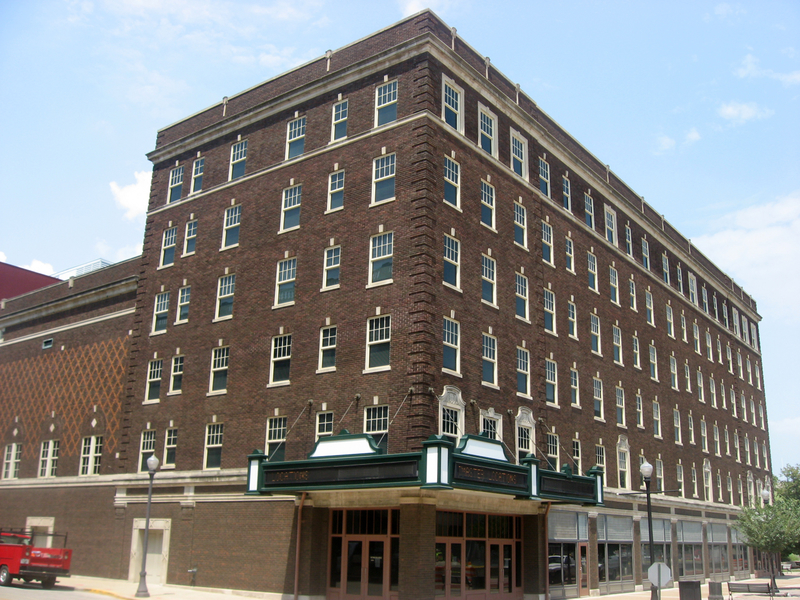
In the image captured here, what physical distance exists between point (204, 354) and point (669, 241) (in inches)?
1355

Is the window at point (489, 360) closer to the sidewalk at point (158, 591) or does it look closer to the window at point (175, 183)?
the sidewalk at point (158, 591)

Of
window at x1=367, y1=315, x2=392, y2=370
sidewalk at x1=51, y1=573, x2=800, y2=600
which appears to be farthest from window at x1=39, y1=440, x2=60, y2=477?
window at x1=367, y1=315, x2=392, y2=370

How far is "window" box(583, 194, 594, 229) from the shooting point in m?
43.2

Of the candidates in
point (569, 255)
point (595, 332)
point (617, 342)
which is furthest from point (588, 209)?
point (617, 342)

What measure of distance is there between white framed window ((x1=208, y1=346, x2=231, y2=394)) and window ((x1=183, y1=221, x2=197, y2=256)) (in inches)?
239

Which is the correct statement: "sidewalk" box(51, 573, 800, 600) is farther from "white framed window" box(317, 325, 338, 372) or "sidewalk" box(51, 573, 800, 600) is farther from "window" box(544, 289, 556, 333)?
"window" box(544, 289, 556, 333)

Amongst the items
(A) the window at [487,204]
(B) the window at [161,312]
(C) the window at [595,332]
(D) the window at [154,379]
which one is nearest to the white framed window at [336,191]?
(A) the window at [487,204]

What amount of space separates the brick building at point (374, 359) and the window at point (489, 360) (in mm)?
92

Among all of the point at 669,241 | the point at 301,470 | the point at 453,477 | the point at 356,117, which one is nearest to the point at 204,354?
the point at 301,470

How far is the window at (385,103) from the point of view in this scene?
31.5 meters

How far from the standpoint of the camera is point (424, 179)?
96.4 ft

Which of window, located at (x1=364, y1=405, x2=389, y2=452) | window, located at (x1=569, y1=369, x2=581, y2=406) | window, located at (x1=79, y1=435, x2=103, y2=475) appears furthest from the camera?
window, located at (x1=79, y1=435, x2=103, y2=475)

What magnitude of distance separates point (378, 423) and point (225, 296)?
1136 centimetres

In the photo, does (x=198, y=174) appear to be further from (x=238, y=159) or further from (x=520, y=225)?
(x=520, y=225)
